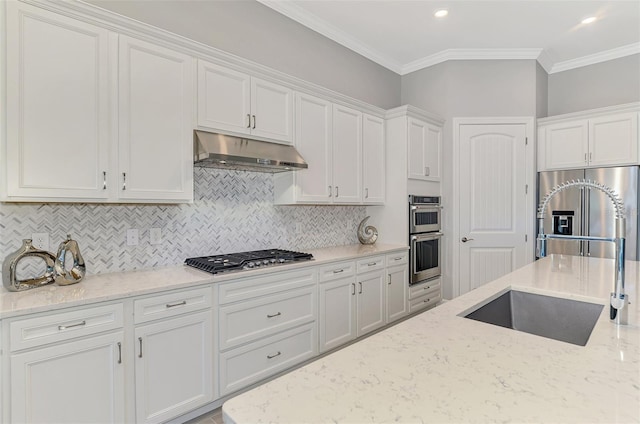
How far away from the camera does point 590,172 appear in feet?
12.4

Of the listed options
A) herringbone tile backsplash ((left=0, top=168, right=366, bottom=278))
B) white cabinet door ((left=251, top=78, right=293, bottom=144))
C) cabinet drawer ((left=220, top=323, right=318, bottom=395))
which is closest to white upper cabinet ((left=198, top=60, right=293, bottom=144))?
white cabinet door ((left=251, top=78, right=293, bottom=144))

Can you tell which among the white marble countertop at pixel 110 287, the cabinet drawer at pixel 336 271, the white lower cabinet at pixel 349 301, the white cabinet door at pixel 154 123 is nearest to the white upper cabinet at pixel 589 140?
the white lower cabinet at pixel 349 301

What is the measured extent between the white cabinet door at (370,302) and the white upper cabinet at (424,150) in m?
1.26

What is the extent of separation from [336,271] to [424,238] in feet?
4.81

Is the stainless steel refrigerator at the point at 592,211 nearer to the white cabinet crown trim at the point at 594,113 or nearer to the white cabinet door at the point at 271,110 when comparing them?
the white cabinet crown trim at the point at 594,113

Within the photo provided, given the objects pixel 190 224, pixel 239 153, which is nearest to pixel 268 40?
pixel 239 153

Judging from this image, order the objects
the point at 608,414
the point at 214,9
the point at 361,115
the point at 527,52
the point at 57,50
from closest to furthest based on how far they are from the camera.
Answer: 1. the point at 608,414
2. the point at 57,50
3. the point at 214,9
4. the point at 361,115
5. the point at 527,52

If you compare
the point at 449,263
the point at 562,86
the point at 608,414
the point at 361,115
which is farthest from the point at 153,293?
the point at 562,86

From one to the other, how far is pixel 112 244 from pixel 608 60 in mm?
5671

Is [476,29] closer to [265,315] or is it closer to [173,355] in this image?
[265,315]

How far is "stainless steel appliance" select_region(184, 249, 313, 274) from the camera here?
2254mm

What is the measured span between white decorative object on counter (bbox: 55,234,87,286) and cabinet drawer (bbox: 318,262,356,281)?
1613mm

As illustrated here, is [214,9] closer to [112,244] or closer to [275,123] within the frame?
[275,123]

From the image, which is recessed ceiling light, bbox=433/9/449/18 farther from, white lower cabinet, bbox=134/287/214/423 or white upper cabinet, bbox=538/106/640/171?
white lower cabinet, bbox=134/287/214/423
